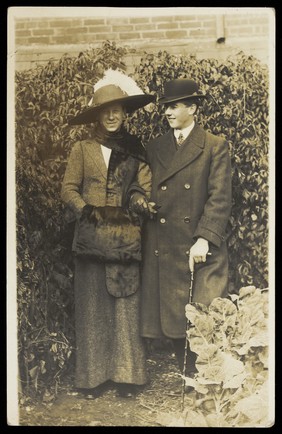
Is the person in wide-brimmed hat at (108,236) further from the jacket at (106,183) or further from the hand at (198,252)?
the hand at (198,252)

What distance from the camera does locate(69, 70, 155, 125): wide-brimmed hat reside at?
633 centimetres

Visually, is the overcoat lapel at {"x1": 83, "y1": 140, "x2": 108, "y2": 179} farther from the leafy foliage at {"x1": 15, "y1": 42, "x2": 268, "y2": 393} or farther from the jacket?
the leafy foliage at {"x1": 15, "y1": 42, "x2": 268, "y2": 393}

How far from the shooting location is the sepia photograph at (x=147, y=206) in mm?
6320

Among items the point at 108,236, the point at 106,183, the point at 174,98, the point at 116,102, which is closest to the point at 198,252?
the point at 108,236

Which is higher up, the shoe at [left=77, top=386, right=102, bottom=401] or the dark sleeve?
the dark sleeve

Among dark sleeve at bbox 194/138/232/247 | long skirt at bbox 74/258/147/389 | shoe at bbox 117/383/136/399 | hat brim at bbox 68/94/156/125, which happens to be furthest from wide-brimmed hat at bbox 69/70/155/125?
shoe at bbox 117/383/136/399

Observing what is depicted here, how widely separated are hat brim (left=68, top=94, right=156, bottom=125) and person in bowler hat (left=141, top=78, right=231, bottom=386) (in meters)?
0.13

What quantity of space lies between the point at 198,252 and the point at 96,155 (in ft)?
3.40

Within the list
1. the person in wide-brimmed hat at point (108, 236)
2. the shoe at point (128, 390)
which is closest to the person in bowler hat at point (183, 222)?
the person in wide-brimmed hat at point (108, 236)

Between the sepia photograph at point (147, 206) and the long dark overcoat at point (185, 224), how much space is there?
0.4 inches

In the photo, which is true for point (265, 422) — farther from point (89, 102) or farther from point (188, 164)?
point (89, 102)

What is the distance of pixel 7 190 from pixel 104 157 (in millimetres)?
768

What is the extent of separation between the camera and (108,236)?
631 centimetres

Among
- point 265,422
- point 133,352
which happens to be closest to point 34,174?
point 133,352
